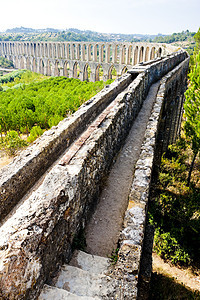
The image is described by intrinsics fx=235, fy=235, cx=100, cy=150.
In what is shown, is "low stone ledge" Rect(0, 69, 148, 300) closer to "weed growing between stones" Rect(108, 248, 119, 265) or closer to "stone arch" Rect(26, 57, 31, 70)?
"weed growing between stones" Rect(108, 248, 119, 265)

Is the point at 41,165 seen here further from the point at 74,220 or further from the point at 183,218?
the point at 183,218

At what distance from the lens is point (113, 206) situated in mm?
3734

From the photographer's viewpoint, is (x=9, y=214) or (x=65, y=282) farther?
(x=9, y=214)

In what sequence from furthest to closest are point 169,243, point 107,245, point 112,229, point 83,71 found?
point 83,71
point 169,243
point 112,229
point 107,245

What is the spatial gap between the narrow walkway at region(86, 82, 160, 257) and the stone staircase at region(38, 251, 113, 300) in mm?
341

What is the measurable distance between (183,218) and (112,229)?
7.41m

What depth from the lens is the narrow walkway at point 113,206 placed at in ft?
10.1

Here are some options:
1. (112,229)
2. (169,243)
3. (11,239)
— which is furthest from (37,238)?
(169,243)

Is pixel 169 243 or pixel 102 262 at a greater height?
pixel 102 262

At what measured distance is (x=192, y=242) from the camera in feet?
29.8

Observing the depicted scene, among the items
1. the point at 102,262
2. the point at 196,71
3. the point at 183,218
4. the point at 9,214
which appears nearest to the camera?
the point at 102,262

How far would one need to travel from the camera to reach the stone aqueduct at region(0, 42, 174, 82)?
36156 mm

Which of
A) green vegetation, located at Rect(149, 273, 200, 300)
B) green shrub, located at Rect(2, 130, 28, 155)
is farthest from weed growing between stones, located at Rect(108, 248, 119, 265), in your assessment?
green shrub, located at Rect(2, 130, 28, 155)

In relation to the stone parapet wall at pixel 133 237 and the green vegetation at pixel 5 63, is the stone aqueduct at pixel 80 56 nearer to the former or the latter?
the green vegetation at pixel 5 63
